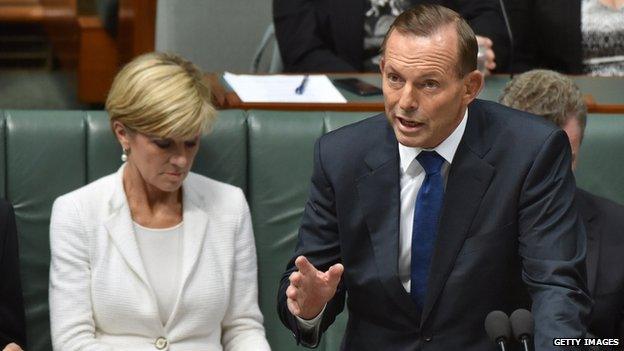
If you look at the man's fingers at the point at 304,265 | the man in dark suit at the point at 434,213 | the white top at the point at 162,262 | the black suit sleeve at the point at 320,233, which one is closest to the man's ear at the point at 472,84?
the man in dark suit at the point at 434,213

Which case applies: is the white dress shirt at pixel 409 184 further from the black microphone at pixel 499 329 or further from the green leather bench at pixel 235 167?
the green leather bench at pixel 235 167

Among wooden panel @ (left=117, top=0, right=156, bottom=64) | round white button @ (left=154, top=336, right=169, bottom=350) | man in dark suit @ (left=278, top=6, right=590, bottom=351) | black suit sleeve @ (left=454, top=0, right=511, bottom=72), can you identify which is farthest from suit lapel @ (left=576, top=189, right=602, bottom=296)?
wooden panel @ (left=117, top=0, right=156, bottom=64)

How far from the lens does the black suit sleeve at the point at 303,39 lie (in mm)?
4309

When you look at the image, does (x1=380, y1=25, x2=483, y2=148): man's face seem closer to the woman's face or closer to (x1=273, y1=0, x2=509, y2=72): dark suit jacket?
the woman's face

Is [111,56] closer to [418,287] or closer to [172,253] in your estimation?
[172,253]

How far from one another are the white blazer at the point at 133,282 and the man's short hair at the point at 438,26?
91 centimetres

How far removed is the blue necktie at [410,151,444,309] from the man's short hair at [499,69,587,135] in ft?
2.17

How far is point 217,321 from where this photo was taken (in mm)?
3039

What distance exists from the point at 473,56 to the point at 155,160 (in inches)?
35.8

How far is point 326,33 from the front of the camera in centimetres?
442

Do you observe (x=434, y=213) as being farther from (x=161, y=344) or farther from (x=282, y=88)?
(x=282, y=88)

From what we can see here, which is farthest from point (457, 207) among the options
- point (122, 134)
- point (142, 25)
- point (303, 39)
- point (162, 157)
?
point (142, 25)

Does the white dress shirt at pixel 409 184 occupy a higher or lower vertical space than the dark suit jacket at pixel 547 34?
higher

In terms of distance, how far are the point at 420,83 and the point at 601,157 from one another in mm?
1192
